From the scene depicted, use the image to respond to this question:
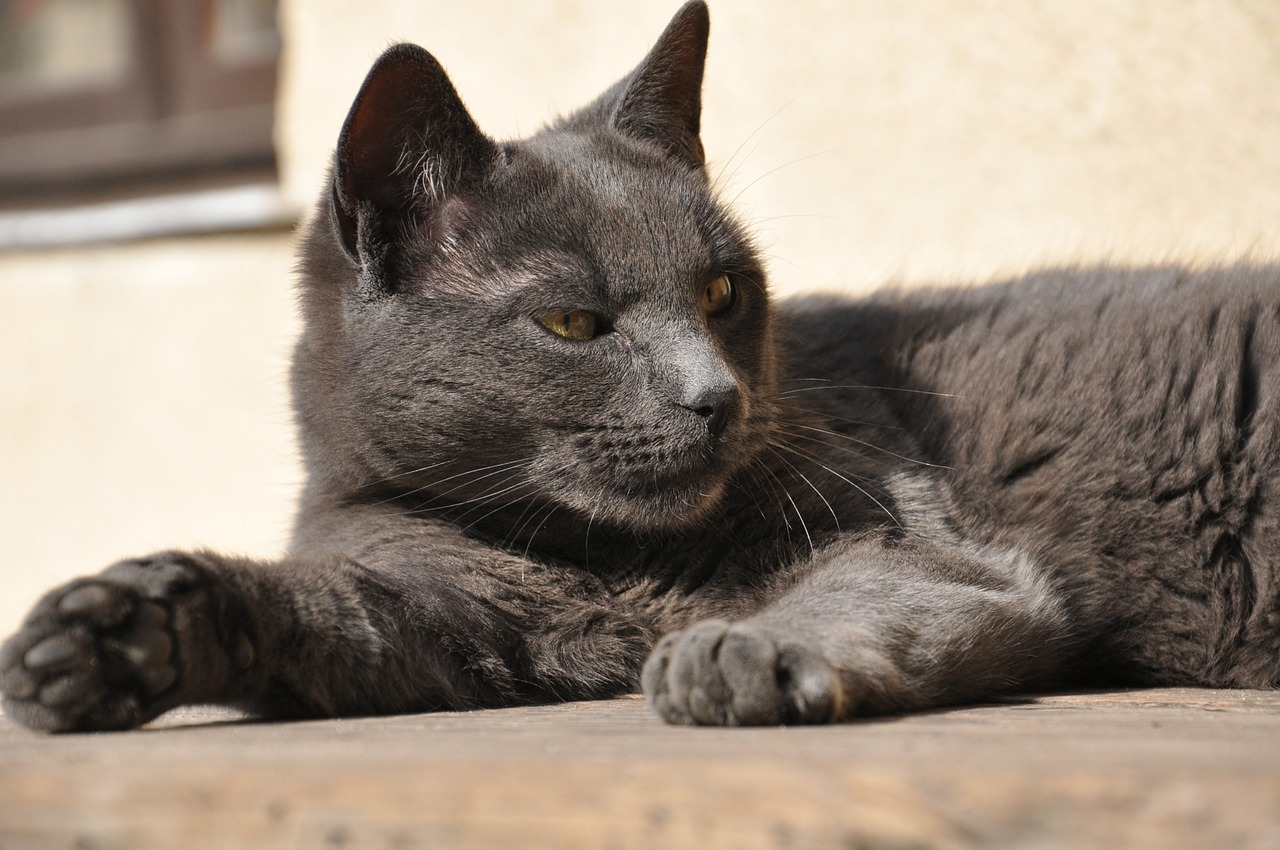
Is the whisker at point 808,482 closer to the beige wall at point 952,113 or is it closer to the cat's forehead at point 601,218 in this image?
the cat's forehead at point 601,218

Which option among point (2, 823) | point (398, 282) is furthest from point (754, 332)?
point (2, 823)

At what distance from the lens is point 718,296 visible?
1.75 m

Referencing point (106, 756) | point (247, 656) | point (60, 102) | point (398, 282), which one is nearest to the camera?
point (106, 756)

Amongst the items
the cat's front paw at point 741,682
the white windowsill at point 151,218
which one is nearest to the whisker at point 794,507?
the cat's front paw at point 741,682

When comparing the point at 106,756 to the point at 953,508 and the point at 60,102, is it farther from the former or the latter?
the point at 60,102

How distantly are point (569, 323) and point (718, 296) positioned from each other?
26 centimetres

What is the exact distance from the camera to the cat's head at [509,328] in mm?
1565

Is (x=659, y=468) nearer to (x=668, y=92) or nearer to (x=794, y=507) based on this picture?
(x=794, y=507)

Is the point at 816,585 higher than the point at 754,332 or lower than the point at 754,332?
lower

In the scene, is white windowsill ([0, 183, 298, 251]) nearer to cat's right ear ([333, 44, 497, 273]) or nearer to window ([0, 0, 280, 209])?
window ([0, 0, 280, 209])

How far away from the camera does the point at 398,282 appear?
1665 mm

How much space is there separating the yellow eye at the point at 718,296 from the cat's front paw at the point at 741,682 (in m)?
0.64

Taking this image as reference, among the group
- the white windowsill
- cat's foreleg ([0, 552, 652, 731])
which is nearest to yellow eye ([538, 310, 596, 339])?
cat's foreleg ([0, 552, 652, 731])

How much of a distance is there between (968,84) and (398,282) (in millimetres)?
1681
